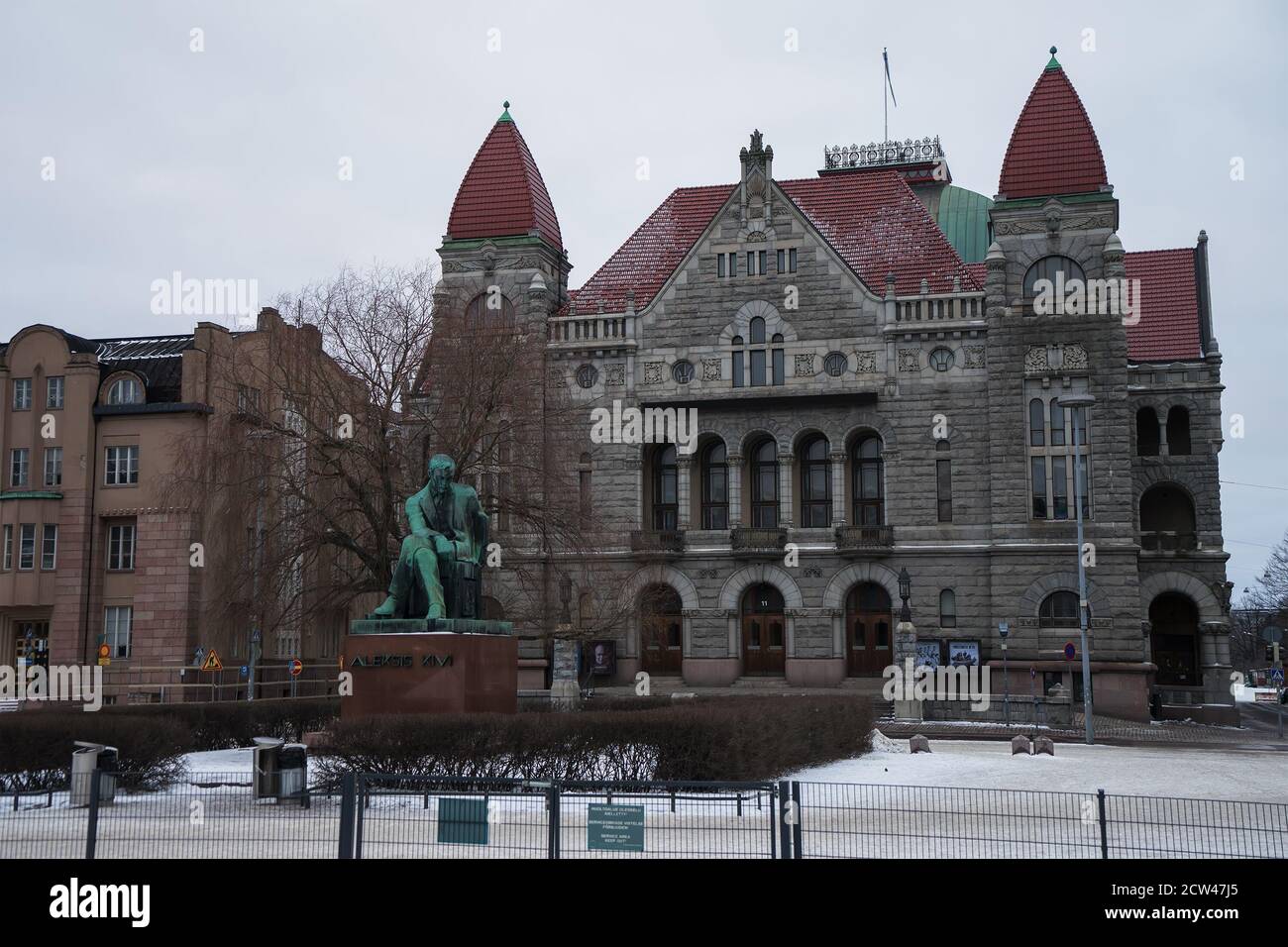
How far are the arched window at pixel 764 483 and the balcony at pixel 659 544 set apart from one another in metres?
3.47

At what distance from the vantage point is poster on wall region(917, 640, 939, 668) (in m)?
51.5

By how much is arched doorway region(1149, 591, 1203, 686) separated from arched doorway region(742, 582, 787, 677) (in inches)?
620

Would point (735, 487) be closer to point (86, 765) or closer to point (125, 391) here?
point (125, 391)

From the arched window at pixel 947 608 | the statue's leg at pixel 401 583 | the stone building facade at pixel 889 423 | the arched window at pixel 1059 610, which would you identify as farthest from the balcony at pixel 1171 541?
the statue's leg at pixel 401 583

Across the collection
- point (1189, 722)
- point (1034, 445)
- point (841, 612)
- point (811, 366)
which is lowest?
point (1189, 722)

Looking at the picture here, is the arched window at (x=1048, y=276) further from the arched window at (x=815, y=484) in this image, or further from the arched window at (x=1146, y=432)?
the arched window at (x=815, y=484)

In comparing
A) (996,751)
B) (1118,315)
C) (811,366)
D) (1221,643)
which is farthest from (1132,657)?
(996,751)

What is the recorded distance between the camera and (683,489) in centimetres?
5672

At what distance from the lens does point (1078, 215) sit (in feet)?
174

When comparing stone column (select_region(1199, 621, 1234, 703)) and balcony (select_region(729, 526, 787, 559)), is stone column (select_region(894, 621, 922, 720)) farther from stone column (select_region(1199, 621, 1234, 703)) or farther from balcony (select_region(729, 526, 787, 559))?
stone column (select_region(1199, 621, 1234, 703))

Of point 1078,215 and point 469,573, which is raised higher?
point 1078,215
